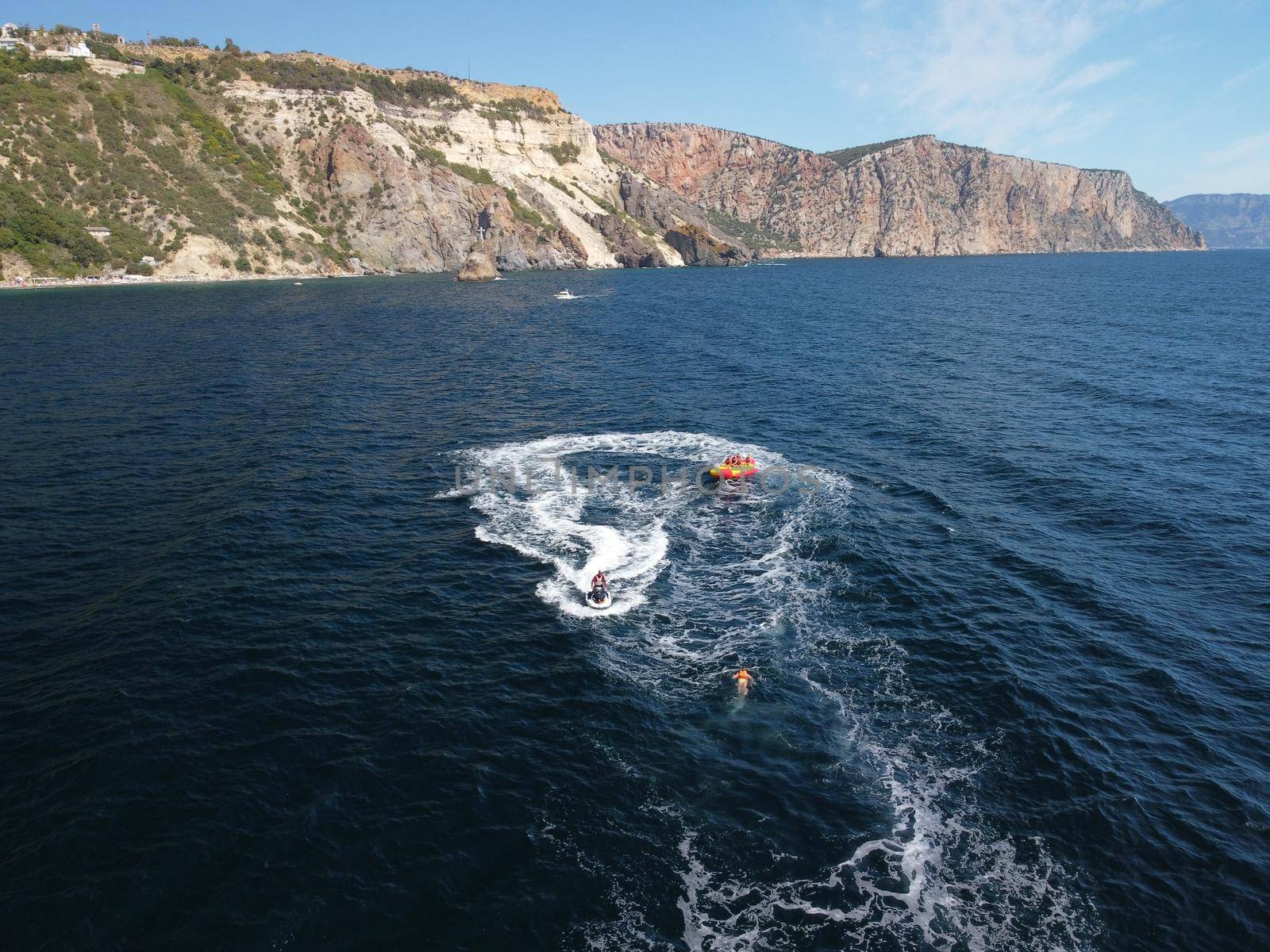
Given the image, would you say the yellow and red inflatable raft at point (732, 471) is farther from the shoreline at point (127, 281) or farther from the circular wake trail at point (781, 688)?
the shoreline at point (127, 281)

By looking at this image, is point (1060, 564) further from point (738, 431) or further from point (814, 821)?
point (738, 431)

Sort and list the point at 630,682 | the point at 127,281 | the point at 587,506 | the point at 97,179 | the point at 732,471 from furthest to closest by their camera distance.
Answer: the point at 97,179, the point at 127,281, the point at 732,471, the point at 587,506, the point at 630,682

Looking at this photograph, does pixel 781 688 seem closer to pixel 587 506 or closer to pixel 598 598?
pixel 598 598

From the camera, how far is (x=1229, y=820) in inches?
1013

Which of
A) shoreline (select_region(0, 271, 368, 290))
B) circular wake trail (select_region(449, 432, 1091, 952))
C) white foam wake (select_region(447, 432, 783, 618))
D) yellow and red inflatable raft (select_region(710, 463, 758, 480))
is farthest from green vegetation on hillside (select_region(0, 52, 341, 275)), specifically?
yellow and red inflatable raft (select_region(710, 463, 758, 480))

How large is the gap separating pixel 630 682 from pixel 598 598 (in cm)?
685

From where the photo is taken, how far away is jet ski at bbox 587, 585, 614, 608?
127ft

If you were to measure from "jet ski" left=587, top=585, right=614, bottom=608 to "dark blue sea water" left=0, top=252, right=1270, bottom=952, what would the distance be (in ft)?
2.46

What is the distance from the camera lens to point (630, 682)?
32.6 metres

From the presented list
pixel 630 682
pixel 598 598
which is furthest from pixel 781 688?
pixel 598 598

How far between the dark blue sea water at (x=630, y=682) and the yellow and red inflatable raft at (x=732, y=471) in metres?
2.57

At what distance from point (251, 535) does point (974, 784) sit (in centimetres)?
4226

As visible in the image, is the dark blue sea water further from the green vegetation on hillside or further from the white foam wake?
the green vegetation on hillside

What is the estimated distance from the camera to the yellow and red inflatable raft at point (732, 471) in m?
55.8
